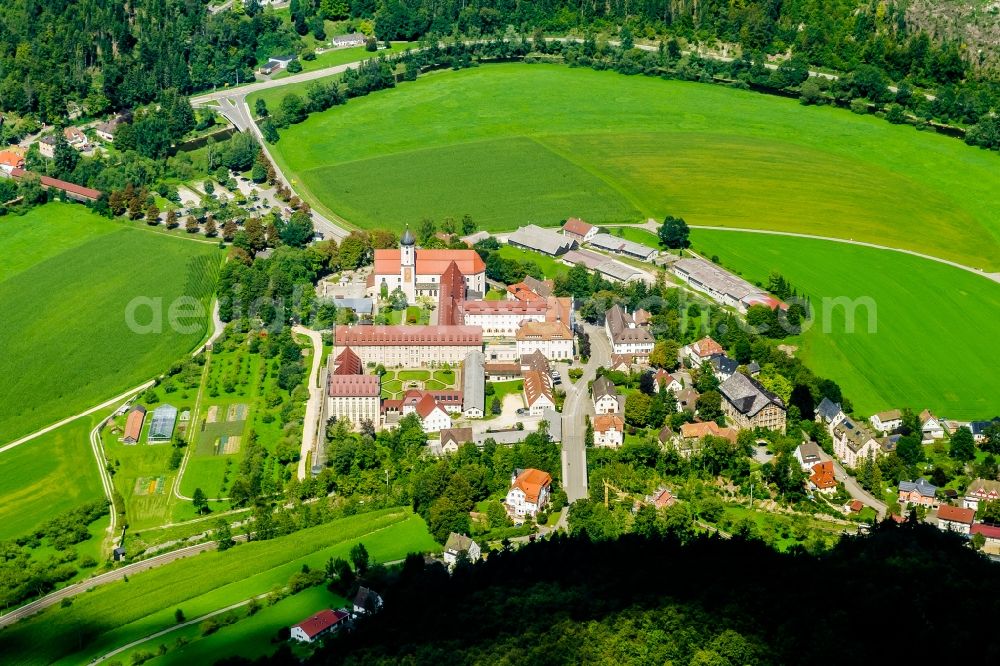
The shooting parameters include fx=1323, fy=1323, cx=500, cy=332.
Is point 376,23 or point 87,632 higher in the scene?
→ point 376,23

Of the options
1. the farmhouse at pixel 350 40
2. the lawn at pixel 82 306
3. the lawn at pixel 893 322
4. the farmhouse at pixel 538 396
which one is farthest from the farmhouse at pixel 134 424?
the farmhouse at pixel 350 40

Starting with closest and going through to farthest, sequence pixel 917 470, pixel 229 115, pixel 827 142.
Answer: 1. pixel 917 470
2. pixel 827 142
3. pixel 229 115

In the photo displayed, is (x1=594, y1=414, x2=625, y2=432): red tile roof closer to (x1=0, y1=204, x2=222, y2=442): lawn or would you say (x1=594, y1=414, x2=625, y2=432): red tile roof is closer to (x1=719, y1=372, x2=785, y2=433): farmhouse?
(x1=719, y1=372, x2=785, y2=433): farmhouse

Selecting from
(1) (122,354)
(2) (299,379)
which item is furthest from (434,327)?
(1) (122,354)

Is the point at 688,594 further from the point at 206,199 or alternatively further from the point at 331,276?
the point at 206,199

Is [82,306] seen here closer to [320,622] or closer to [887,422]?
[320,622]

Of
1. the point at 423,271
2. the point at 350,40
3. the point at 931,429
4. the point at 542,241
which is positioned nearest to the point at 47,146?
the point at 350,40

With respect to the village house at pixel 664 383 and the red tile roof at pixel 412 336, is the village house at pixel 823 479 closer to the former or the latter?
the village house at pixel 664 383
